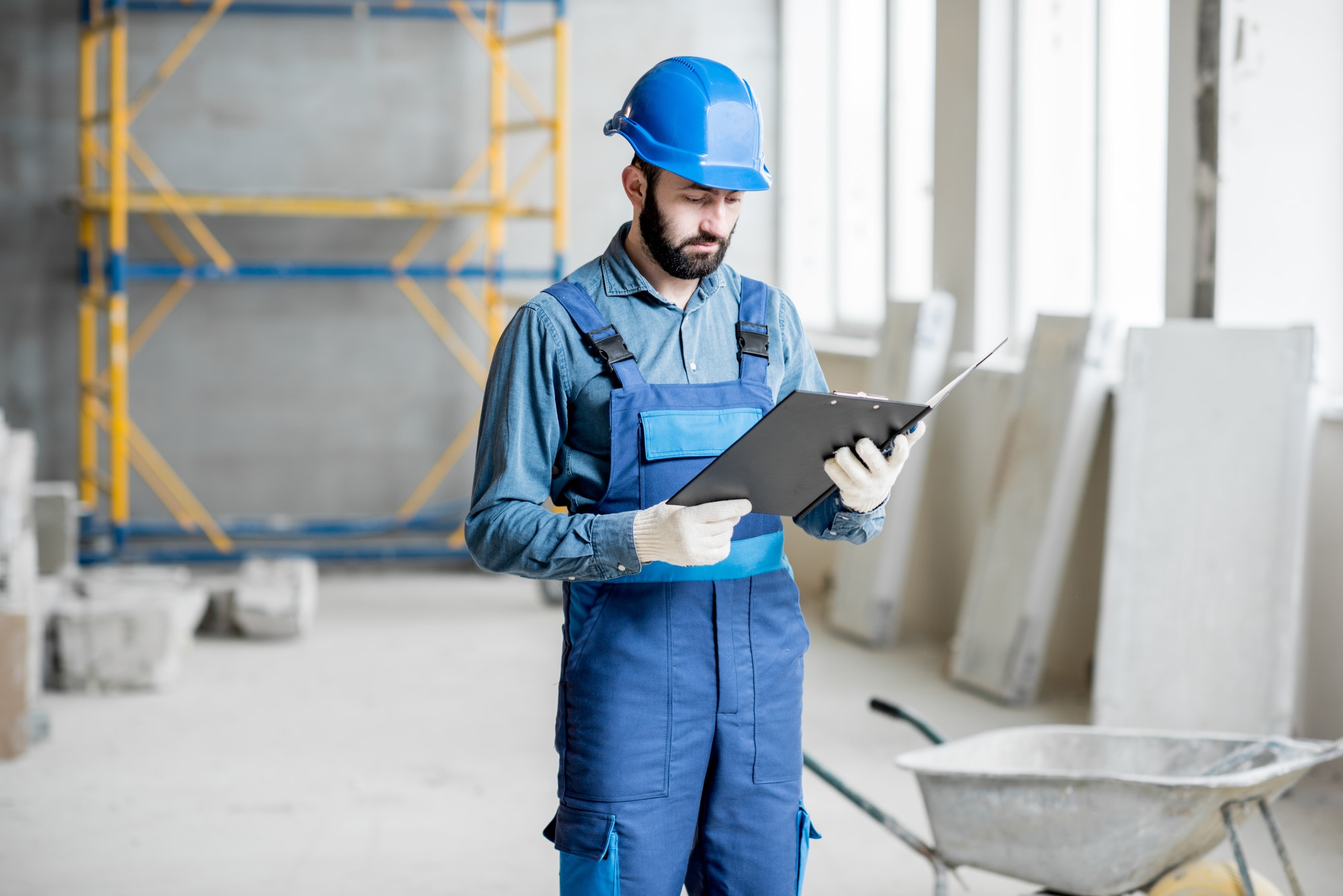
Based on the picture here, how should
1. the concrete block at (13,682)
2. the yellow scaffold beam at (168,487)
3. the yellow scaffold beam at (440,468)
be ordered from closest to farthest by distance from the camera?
1. the concrete block at (13,682)
2. the yellow scaffold beam at (168,487)
3. the yellow scaffold beam at (440,468)

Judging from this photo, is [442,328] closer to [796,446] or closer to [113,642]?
[113,642]

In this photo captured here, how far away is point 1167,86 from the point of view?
509 cm

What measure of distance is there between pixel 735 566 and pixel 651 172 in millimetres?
614

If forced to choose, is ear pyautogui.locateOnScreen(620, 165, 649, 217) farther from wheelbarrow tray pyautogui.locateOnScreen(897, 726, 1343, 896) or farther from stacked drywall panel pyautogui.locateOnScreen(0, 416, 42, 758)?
stacked drywall panel pyautogui.locateOnScreen(0, 416, 42, 758)

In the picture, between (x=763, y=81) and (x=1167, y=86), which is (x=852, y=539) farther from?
(x=763, y=81)

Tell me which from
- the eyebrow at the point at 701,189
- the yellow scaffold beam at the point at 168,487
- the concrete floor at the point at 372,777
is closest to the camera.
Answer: the eyebrow at the point at 701,189

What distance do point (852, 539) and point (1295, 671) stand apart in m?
2.75

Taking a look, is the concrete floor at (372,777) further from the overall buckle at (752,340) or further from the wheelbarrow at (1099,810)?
the overall buckle at (752,340)

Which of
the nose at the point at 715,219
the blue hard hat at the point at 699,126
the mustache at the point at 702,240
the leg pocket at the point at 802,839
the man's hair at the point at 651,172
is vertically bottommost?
the leg pocket at the point at 802,839

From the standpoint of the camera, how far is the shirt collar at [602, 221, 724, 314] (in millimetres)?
2102

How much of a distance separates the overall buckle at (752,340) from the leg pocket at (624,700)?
396mm

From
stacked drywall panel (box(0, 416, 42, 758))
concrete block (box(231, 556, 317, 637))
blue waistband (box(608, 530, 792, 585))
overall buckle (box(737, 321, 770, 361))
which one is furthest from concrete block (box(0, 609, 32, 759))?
overall buckle (box(737, 321, 770, 361))

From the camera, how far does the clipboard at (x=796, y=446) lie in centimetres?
182

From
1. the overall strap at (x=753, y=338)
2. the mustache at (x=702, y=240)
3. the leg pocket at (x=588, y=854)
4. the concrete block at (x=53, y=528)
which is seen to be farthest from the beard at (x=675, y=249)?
the concrete block at (x=53, y=528)
